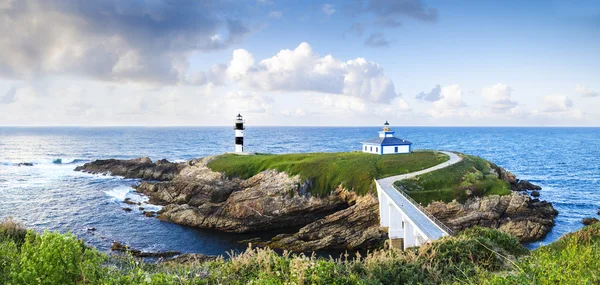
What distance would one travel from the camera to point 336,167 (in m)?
50.1

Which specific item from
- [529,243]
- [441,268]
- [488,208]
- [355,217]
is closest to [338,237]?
[355,217]

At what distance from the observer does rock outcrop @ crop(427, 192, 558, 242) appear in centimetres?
3719

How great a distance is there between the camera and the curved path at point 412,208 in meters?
26.6

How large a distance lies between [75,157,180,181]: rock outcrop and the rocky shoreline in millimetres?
11534

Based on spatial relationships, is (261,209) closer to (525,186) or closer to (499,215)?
(499,215)

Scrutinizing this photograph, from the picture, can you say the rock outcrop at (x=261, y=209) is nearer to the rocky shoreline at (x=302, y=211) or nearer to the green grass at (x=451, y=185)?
the rocky shoreline at (x=302, y=211)

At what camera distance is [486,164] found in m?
55.5

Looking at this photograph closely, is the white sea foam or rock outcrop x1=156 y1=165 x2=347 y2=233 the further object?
the white sea foam

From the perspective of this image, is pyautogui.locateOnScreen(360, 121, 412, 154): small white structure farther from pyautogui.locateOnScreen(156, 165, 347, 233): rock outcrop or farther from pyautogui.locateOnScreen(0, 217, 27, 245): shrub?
pyautogui.locateOnScreen(0, 217, 27, 245): shrub

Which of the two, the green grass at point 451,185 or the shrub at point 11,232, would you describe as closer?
the shrub at point 11,232

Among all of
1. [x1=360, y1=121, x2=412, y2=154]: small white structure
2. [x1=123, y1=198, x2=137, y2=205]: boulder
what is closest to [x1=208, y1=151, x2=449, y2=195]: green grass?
[x1=360, y1=121, x2=412, y2=154]: small white structure

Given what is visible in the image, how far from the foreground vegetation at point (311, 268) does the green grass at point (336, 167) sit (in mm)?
30442

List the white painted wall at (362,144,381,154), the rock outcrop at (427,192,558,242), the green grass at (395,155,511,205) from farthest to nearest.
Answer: the white painted wall at (362,144,381,154), the green grass at (395,155,511,205), the rock outcrop at (427,192,558,242)

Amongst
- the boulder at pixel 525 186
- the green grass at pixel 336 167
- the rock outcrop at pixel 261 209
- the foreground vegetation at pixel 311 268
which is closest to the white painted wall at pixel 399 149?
the green grass at pixel 336 167
